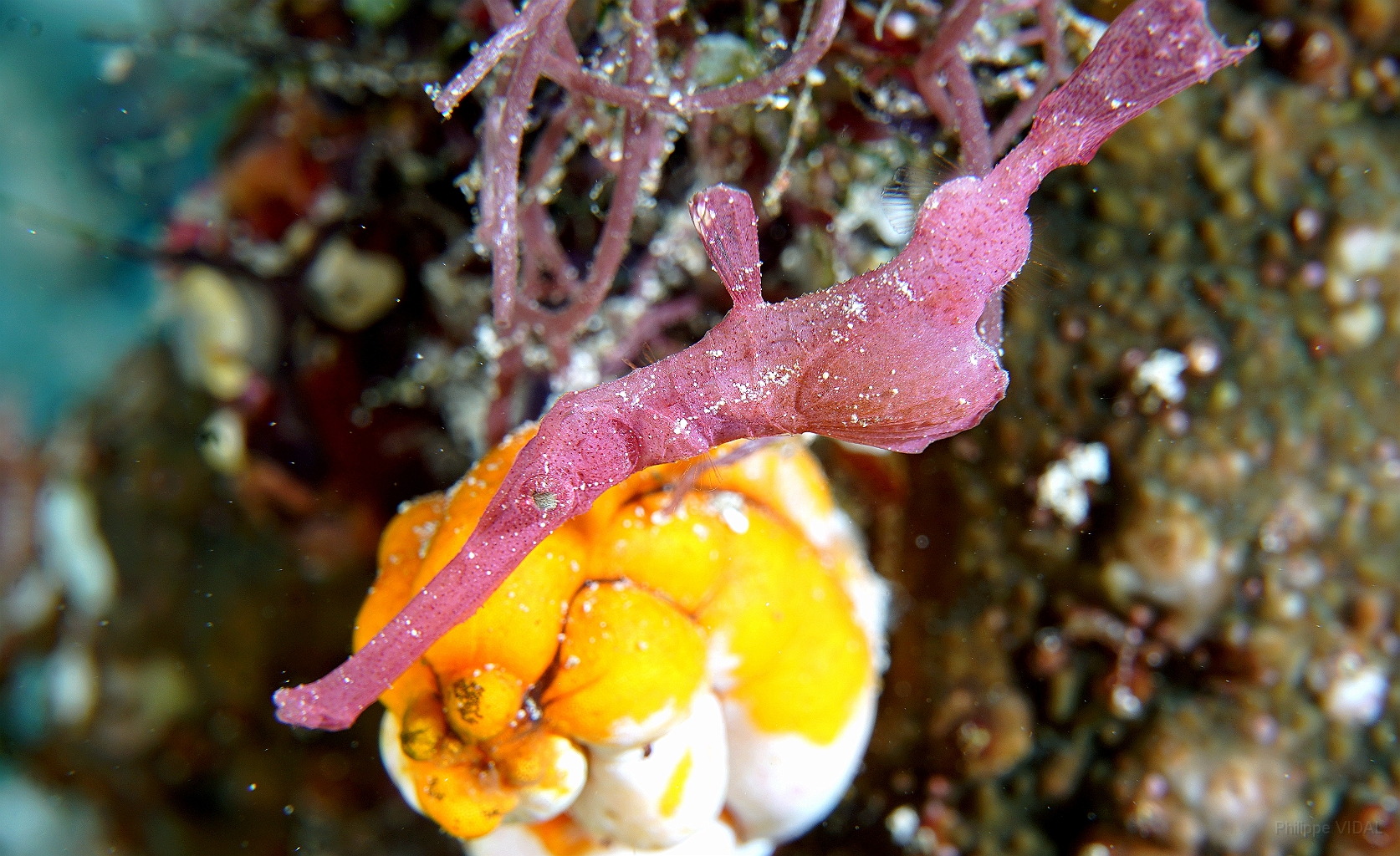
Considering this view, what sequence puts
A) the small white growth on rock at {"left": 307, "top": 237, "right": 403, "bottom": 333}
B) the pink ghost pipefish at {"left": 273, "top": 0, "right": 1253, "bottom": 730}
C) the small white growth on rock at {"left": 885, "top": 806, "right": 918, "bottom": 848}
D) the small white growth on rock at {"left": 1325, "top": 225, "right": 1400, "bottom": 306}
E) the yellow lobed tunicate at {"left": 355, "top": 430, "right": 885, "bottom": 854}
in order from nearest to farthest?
1. the pink ghost pipefish at {"left": 273, "top": 0, "right": 1253, "bottom": 730}
2. the yellow lobed tunicate at {"left": 355, "top": 430, "right": 885, "bottom": 854}
3. the small white growth on rock at {"left": 1325, "top": 225, "right": 1400, "bottom": 306}
4. the small white growth on rock at {"left": 885, "top": 806, "right": 918, "bottom": 848}
5. the small white growth on rock at {"left": 307, "top": 237, "right": 403, "bottom": 333}

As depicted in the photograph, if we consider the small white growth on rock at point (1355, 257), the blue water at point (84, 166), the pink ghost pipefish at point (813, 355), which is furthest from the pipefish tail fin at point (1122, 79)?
the blue water at point (84, 166)

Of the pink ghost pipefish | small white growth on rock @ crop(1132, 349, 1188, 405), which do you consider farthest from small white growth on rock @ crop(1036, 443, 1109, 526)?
the pink ghost pipefish

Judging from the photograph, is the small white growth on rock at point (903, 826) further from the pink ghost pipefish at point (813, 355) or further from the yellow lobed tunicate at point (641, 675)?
the pink ghost pipefish at point (813, 355)

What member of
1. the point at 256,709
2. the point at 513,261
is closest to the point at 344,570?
the point at 256,709

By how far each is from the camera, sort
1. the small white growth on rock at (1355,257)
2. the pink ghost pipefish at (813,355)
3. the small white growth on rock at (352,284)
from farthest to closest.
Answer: the small white growth on rock at (352,284) → the small white growth on rock at (1355,257) → the pink ghost pipefish at (813,355)

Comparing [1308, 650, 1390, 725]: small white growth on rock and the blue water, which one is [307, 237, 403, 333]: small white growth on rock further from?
[1308, 650, 1390, 725]: small white growth on rock
